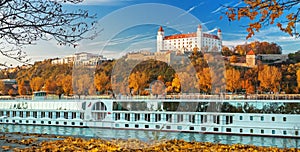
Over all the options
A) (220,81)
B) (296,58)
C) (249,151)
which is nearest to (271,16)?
(249,151)

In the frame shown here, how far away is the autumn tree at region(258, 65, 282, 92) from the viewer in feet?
125

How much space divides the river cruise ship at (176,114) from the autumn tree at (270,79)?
649 inches

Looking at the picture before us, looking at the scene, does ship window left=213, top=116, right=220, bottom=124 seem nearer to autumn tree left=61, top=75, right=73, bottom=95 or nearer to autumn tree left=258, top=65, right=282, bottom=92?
autumn tree left=258, top=65, right=282, bottom=92

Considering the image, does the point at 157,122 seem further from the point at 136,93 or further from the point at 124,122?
the point at 136,93

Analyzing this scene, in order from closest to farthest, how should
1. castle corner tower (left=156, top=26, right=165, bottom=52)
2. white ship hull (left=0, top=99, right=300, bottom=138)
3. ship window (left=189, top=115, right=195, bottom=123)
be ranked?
castle corner tower (left=156, top=26, right=165, bottom=52), white ship hull (left=0, top=99, right=300, bottom=138), ship window (left=189, top=115, right=195, bottom=123)

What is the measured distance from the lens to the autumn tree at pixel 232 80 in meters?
36.5

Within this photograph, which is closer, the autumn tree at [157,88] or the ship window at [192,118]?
the ship window at [192,118]

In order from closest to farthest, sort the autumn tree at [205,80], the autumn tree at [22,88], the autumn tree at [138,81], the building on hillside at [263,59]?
the autumn tree at [138,81]
the autumn tree at [205,80]
the building on hillside at [263,59]
the autumn tree at [22,88]

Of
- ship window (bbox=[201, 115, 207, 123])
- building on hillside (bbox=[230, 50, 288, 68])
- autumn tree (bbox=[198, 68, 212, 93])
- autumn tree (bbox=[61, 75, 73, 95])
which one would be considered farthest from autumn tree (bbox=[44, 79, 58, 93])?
ship window (bbox=[201, 115, 207, 123])

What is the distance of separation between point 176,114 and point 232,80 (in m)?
15.1

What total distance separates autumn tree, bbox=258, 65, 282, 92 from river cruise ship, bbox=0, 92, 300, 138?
649 inches

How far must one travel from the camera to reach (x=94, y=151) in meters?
5.74

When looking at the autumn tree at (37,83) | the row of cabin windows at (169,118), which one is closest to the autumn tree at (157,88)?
the row of cabin windows at (169,118)

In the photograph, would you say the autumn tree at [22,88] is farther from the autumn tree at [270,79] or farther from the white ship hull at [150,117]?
the autumn tree at [270,79]
